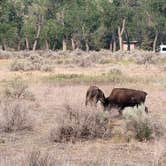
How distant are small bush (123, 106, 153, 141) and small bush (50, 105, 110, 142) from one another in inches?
20.9

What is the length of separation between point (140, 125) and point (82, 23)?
6505 cm

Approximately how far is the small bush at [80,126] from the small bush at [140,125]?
532mm

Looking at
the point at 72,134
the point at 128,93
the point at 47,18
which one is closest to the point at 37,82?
the point at 128,93

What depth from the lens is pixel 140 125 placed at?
36.6ft

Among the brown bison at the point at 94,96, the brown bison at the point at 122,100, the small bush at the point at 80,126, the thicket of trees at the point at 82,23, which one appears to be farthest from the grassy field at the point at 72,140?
the thicket of trees at the point at 82,23

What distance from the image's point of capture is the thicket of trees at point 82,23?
7481 cm

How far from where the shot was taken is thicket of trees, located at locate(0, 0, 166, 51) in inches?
2945

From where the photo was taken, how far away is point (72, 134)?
11.1m

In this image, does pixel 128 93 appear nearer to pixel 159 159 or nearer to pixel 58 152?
pixel 58 152

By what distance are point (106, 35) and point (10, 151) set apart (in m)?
71.3

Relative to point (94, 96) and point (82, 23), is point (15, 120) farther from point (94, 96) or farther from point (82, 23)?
point (82, 23)

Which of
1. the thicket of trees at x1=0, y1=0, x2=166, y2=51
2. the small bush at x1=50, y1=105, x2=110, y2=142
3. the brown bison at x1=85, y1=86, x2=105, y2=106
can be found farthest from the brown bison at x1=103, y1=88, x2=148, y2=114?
the thicket of trees at x1=0, y1=0, x2=166, y2=51

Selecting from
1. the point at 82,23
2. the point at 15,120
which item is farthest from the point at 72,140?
the point at 82,23

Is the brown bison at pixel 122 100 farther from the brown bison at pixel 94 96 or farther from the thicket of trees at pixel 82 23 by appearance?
the thicket of trees at pixel 82 23
